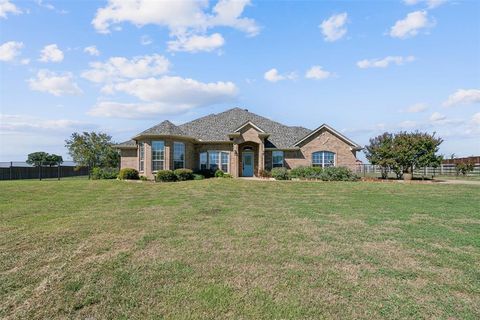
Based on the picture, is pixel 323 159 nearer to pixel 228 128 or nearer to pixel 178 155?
pixel 228 128

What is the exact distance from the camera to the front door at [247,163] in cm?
2764

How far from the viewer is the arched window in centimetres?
2762

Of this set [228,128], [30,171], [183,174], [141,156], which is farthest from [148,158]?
[30,171]

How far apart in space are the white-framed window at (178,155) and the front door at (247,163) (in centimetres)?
553

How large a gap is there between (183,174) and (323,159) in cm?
1265

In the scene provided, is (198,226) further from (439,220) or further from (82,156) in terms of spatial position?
(82,156)

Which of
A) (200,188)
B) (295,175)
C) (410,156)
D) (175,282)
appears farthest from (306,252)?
(410,156)

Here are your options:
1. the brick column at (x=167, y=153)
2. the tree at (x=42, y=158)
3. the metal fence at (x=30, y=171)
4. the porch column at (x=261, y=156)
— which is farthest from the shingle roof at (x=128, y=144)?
the tree at (x=42, y=158)

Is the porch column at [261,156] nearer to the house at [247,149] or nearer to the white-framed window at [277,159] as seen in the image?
the house at [247,149]

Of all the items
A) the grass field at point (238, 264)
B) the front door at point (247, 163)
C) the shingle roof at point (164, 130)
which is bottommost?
the grass field at point (238, 264)

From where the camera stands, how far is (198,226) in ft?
27.0

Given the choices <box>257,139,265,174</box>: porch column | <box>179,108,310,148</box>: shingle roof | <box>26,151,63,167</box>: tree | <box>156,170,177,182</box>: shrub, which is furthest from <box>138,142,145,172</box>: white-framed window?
<box>26,151,63,167</box>: tree

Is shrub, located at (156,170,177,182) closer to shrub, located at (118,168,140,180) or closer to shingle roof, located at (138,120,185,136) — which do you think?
shrub, located at (118,168,140,180)

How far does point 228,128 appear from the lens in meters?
29.2
